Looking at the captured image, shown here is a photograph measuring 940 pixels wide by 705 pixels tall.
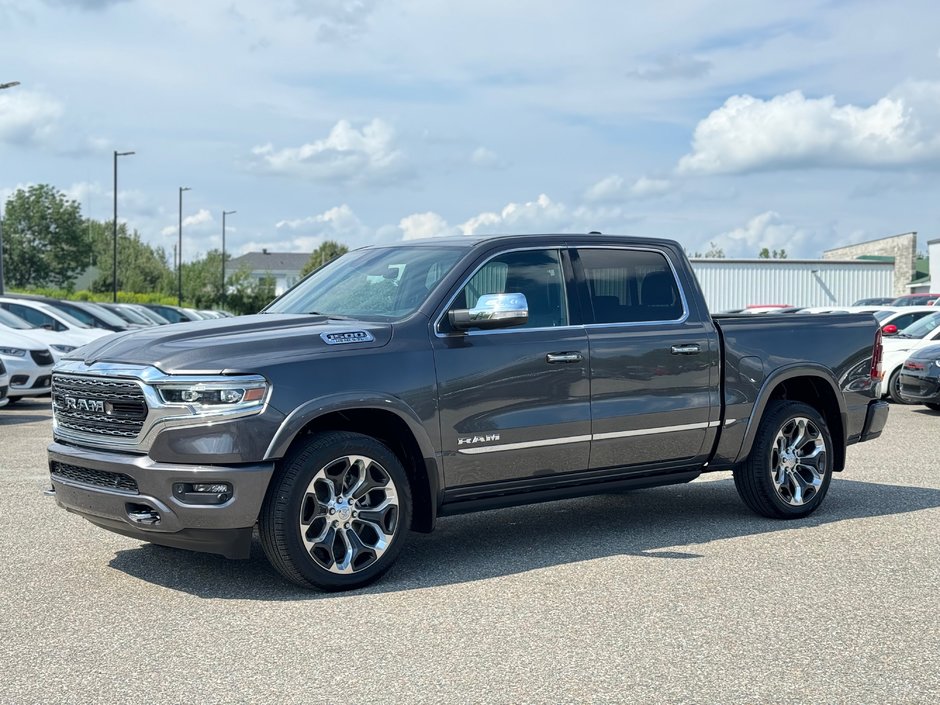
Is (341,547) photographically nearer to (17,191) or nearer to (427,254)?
(427,254)

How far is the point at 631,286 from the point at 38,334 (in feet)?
47.7

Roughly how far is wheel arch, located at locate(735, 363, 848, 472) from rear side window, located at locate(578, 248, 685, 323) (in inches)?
34.6

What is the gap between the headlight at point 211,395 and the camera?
5.79 m

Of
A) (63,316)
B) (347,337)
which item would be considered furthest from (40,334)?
(347,337)

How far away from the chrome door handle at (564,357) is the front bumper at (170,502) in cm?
183

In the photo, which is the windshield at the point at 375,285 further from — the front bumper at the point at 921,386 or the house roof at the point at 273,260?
the house roof at the point at 273,260

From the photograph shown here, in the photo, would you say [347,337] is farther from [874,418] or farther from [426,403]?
[874,418]

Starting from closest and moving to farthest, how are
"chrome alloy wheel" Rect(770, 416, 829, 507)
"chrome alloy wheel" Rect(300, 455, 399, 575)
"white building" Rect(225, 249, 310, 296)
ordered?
1. "chrome alloy wheel" Rect(300, 455, 399, 575)
2. "chrome alloy wheel" Rect(770, 416, 829, 507)
3. "white building" Rect(225, 249, 310, 296)

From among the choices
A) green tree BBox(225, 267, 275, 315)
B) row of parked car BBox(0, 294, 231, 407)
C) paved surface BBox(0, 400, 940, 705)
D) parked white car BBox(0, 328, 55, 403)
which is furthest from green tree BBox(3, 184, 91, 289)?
paved surface BBox(0, 400, 940, 705)

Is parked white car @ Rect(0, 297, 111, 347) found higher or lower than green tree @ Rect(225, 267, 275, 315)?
lower

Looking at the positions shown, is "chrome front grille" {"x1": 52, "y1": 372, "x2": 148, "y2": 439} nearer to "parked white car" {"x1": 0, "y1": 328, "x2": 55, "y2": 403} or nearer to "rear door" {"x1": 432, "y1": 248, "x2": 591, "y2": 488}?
"rear door" {"x1": 432, "y1": 248, "x2": 591, "y2": 488}

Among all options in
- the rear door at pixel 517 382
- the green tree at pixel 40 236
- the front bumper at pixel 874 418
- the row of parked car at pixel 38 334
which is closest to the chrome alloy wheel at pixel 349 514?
the rear door at pixel 517 382

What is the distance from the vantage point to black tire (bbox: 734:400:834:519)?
807cm

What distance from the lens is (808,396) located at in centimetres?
870
